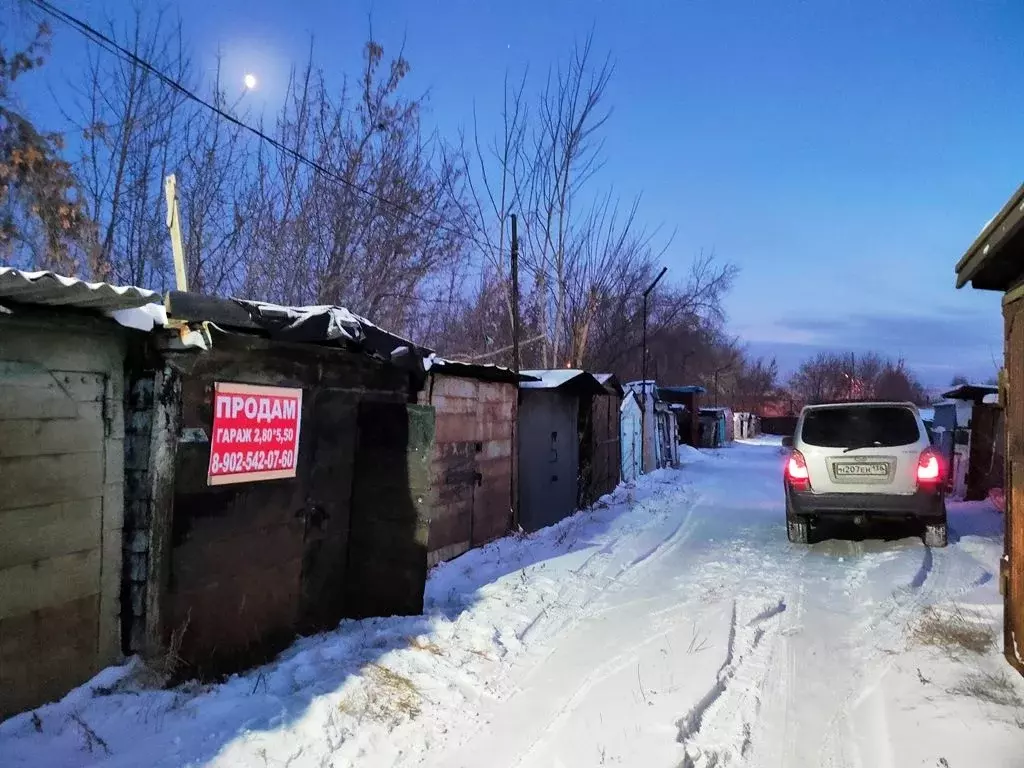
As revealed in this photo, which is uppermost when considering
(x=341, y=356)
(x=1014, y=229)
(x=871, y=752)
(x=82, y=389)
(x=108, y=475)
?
(x=1014, y=229)

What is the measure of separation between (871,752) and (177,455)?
169 inches

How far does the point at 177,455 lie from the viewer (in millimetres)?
4102

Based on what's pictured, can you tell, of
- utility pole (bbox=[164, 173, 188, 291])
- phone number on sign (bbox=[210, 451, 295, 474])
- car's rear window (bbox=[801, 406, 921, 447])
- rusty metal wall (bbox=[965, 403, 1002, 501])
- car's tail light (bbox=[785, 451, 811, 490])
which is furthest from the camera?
rusty metal wall (bbox=[965, 403, 1002, 501])

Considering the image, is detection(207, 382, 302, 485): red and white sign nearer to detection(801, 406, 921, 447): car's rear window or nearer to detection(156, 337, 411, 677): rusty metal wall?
detection(156, 337, 411, 677): rusty metal wall

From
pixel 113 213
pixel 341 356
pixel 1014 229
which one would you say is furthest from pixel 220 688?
pixel 113 213

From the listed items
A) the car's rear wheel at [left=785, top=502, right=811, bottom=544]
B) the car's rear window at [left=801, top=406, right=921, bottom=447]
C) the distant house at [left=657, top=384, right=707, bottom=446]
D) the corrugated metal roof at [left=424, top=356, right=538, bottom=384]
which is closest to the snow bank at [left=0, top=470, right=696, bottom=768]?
the corrugated metal roof at [left=424, top=356, right=538, bottom=384]

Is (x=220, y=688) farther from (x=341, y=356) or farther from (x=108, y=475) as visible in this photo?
(x=341, y=356)

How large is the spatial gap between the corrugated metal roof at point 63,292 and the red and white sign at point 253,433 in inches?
37.2

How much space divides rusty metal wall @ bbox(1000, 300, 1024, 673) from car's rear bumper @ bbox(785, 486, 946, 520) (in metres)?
3.87

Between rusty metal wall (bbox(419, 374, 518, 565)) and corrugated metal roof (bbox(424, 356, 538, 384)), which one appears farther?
rusty metal wall (bbox(419, 374, 518, 565))

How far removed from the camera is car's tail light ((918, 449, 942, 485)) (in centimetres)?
831

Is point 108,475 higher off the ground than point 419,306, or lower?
lower

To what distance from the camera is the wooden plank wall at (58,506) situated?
3346mm

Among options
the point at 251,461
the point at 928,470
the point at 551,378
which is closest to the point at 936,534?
the point at 928,470
